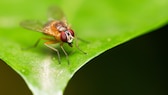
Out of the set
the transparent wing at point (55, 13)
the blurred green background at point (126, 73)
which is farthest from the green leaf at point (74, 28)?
the blurred green background at point (126, 73)

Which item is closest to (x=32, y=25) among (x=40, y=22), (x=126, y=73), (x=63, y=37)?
(x=40, y=22)

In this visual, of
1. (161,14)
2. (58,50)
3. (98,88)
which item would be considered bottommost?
(98,88)

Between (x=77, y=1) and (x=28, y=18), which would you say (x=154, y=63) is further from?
A: (x=28, y=18)

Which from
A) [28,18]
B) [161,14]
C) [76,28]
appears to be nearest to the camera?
[161,14]

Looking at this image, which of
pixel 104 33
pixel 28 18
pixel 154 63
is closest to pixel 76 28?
pixel 104 33

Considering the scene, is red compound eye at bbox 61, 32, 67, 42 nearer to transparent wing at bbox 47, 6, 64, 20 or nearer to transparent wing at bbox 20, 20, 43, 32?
transparent wing at bbox 20, 20, 43, 32

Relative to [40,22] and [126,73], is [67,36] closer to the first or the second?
[40,22]

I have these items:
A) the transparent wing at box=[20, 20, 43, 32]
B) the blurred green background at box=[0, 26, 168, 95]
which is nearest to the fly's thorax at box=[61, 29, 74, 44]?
the transparent wing at box=[20, 20, 43, 32]
